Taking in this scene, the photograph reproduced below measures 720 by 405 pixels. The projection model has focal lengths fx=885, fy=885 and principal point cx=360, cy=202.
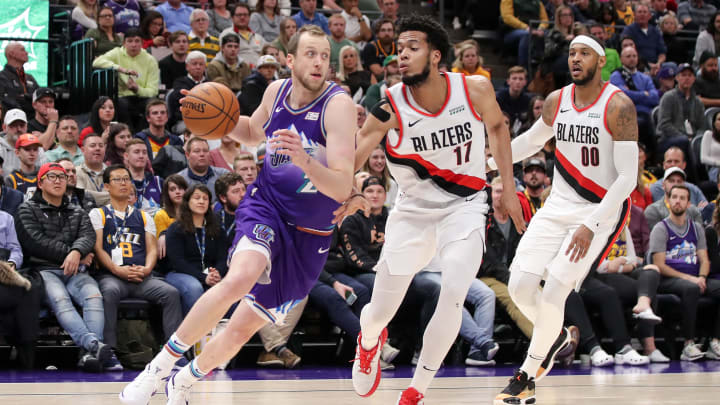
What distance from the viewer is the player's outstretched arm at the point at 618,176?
5723 mm

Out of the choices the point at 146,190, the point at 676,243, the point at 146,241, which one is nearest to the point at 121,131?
the point at 146,190

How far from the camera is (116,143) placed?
955cm

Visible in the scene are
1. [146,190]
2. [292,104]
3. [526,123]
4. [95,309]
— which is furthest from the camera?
[526,123]

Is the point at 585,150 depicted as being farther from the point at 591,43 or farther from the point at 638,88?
the point at 638,88

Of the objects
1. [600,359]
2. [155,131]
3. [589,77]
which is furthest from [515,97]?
[589,77]

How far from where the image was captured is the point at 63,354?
823 centimetres

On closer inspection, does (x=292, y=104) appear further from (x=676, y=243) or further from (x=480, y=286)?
(x=676, y=243)

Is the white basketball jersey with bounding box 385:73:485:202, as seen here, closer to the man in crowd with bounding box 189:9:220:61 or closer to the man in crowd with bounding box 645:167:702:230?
the man in crowd with bounding box 645:167:702:230

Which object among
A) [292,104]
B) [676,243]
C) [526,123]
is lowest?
[676,243]

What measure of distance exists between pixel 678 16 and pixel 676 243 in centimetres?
778

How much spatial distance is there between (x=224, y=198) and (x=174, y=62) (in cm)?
359

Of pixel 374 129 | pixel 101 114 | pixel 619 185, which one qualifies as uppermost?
pixel 374 129

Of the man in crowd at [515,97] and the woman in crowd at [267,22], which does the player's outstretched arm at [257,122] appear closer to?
the man in crowd at [515,97]

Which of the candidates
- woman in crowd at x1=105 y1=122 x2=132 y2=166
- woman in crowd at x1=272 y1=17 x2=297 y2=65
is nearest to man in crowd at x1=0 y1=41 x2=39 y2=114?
woman in crowd at x1=105 y1=122 x2=132 y2=166
